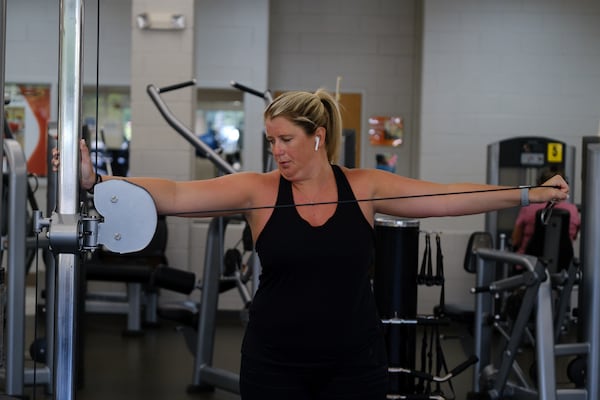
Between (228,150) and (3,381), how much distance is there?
5167 mm

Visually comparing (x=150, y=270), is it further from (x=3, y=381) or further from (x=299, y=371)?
(x=299, y=371)

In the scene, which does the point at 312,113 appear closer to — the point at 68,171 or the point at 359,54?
the point at 68,171

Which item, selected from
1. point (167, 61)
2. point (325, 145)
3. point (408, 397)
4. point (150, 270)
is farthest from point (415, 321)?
point (167, 61)

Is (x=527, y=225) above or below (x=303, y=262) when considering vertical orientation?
below

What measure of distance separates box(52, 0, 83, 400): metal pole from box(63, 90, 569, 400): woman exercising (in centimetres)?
34

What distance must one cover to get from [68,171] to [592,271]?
290 cm

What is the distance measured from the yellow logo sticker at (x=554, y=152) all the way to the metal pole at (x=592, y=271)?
8.53ft

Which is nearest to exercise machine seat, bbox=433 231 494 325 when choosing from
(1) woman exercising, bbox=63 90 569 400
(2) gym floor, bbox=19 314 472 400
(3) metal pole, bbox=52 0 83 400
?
(2) gym floor, bbox=19 314 472 400

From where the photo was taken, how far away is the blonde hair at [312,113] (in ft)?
6.59

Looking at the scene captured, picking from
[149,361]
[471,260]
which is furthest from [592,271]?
[149,361]

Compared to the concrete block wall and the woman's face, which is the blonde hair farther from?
the concrete block wall

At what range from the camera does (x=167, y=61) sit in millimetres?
6672

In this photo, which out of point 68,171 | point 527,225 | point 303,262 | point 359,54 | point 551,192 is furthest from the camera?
point 359,54

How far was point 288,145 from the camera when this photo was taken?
2.01 metres
